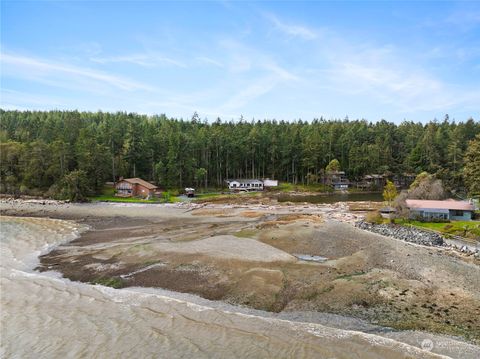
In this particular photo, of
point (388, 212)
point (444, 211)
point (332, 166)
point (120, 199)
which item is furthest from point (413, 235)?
point (332, 166)

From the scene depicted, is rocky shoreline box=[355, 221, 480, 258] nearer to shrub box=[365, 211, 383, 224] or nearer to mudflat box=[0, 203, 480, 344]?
shrub box=[365, 211, 383, 224]

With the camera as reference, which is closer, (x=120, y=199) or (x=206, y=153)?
(x=120, y=199)

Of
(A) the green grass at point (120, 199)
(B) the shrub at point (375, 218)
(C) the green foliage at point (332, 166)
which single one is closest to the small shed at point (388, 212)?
(B) the shrub at point (375, 218)

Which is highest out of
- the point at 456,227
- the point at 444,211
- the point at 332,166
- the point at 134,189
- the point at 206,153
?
the point at 206,153

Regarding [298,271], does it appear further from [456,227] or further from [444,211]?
[444,211]

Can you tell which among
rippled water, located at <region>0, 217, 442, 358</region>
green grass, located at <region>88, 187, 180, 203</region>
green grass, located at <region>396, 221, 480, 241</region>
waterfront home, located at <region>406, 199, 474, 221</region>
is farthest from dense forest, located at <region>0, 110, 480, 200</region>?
rippled water, located at <region>0, 217, 442, 358</region>

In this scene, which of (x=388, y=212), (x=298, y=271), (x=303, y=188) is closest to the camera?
(x=298, y=271)

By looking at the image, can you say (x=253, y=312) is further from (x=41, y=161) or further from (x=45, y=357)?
(x=41, y=161)
